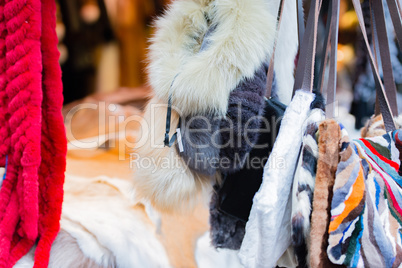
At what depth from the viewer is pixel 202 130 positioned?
1.90 ft

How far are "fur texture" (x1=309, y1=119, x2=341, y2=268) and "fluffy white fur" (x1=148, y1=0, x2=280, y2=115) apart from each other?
193mm

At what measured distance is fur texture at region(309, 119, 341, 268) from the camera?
1.57 feet

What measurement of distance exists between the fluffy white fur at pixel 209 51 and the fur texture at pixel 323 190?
7.6 inches

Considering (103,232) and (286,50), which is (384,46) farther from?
(103,232)

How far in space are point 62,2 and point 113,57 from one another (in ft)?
1.29

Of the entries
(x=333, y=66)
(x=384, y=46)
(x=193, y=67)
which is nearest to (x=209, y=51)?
(x=193, y=67)

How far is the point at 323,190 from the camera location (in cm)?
48

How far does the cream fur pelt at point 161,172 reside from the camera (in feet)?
1.98

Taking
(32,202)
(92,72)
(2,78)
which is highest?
(92,72)

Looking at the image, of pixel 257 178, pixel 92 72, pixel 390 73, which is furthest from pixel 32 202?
pixel 92 72

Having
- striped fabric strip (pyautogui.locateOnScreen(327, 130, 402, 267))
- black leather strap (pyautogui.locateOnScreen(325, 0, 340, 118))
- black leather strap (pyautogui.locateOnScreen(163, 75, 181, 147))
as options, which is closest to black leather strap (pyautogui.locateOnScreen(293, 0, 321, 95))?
black leather strap (pyautogui.locateOnScreen(325, 0, 340, 118))

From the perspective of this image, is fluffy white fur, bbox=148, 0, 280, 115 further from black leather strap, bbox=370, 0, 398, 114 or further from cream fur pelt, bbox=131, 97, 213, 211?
black leather strap, bbox=370, 0, 398, 114

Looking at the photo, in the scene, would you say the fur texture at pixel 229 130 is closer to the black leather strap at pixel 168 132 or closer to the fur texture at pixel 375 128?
the black leather strap at pixel 168 132

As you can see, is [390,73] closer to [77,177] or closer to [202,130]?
[202,130]
